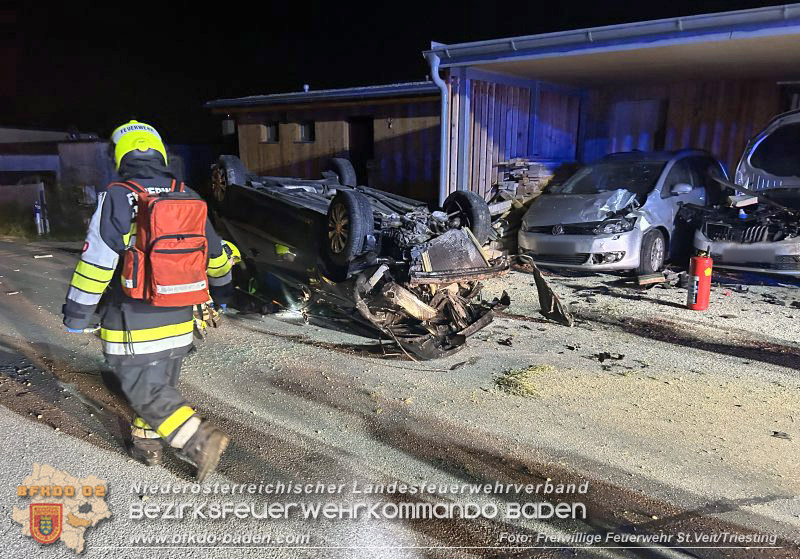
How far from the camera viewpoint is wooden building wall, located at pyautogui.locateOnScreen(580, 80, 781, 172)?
11492 mm

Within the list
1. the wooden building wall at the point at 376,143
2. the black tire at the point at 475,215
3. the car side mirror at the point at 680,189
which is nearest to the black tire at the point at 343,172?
the black tire at the point at 475,215

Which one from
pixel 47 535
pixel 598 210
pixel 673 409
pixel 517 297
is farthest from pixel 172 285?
pixel 598 210

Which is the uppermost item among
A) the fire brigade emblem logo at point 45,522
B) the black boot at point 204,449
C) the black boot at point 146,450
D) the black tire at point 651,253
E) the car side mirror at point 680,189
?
the car side mirror at point 680,189

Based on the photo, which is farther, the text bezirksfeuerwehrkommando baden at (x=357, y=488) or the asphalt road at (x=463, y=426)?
the text bezirksfeuerwehrkommando baden at (x=357, y=488)

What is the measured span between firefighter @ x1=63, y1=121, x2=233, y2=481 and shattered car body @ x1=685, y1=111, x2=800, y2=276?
23.4 feet

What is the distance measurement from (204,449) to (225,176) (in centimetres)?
507

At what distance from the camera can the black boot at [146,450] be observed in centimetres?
332

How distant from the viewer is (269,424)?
3918mm

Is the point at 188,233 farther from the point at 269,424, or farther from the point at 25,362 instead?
the point at 25,362

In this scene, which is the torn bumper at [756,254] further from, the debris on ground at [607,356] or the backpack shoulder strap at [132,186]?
the backpack shoulder strap at [132,186]

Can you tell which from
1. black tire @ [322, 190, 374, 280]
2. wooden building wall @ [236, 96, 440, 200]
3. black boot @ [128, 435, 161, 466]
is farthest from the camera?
wooden building wall @ [236, 96, 440, 200]

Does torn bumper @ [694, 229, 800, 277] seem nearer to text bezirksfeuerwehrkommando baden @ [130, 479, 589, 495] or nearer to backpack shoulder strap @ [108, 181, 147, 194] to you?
text bezirksfeuerwehrkommando baden @ [130, 479, 589, 495]

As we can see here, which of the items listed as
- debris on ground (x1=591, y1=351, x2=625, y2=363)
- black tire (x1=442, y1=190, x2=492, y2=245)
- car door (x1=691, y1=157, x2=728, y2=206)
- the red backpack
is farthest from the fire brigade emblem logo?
car door (x1=691, y1=157, x2=728, y2=206)

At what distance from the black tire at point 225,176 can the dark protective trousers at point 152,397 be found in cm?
460
